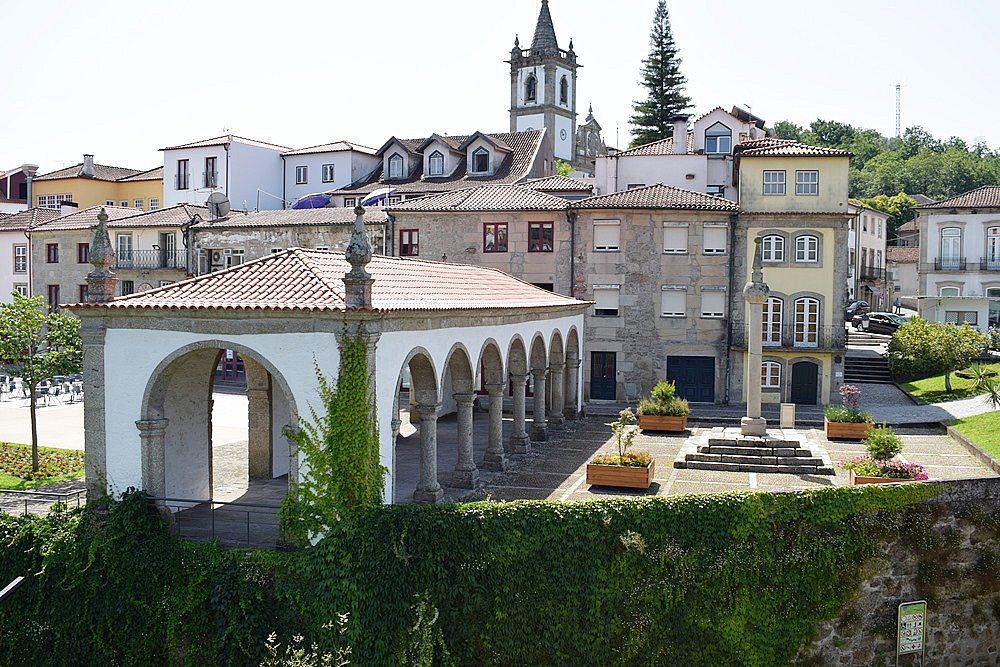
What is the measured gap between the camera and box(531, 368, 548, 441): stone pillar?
95.9 feet

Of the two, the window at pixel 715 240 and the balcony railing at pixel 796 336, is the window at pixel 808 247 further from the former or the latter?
the window at pixel 715 240

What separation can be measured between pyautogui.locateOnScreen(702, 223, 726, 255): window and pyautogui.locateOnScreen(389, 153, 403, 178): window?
23.4 metres

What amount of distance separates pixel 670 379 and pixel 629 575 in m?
20.9

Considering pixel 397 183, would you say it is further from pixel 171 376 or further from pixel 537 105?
pixel 171 376

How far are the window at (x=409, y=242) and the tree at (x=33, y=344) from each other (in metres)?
16.4

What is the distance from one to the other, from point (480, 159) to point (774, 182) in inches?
840

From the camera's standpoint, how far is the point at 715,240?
37.1 m

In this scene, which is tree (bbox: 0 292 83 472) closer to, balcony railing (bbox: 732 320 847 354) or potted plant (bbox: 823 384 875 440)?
potted plant (bbox: 823 384 875 440)

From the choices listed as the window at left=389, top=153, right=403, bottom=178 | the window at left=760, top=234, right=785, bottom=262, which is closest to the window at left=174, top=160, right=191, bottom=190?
the window at left=389, top=153, right=403, bottom=178

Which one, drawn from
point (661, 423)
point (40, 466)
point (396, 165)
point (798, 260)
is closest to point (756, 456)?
point (661, 423)

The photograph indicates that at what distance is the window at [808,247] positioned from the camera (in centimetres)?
3650

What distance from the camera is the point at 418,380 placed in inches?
808

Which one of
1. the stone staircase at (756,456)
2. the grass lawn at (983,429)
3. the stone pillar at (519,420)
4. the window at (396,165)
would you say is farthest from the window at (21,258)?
the grass lawn at (983,429)

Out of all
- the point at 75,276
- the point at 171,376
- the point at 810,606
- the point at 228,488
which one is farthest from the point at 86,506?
the point at 75,276
